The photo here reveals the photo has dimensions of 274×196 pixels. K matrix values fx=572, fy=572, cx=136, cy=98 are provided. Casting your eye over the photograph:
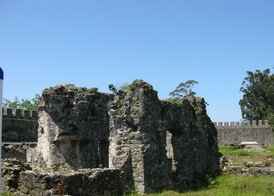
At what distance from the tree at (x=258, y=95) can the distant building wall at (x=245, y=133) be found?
14578 millimetres

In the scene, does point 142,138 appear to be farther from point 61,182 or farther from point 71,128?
point 61,182

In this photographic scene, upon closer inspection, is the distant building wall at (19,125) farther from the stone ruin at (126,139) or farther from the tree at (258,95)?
the tree at (258,95)

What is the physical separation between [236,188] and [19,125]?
21165 millimetres

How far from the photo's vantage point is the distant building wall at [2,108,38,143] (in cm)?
3553

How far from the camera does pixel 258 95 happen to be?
238 feet

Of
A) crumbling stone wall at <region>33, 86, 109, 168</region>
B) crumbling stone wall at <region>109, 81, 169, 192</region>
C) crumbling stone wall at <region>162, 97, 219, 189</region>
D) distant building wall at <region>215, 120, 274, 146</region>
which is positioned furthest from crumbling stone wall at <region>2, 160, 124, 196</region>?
distant building wall at <region>215, 120, 274, 146</region>

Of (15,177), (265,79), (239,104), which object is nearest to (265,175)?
(15,177)

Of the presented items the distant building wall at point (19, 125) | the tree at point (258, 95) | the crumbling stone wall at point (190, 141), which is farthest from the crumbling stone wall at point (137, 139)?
the tree at point (258, 95)

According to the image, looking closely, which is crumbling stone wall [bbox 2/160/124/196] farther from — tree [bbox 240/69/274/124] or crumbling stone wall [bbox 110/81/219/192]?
tree [bbox 240/69/274/124]

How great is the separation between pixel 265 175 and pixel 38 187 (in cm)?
1231

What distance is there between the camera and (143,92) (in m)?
18.7

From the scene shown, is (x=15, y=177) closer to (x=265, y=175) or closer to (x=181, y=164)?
(x=181, y=164)

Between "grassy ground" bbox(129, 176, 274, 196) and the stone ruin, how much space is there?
120 centimetres

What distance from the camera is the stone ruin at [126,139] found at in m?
18.5
